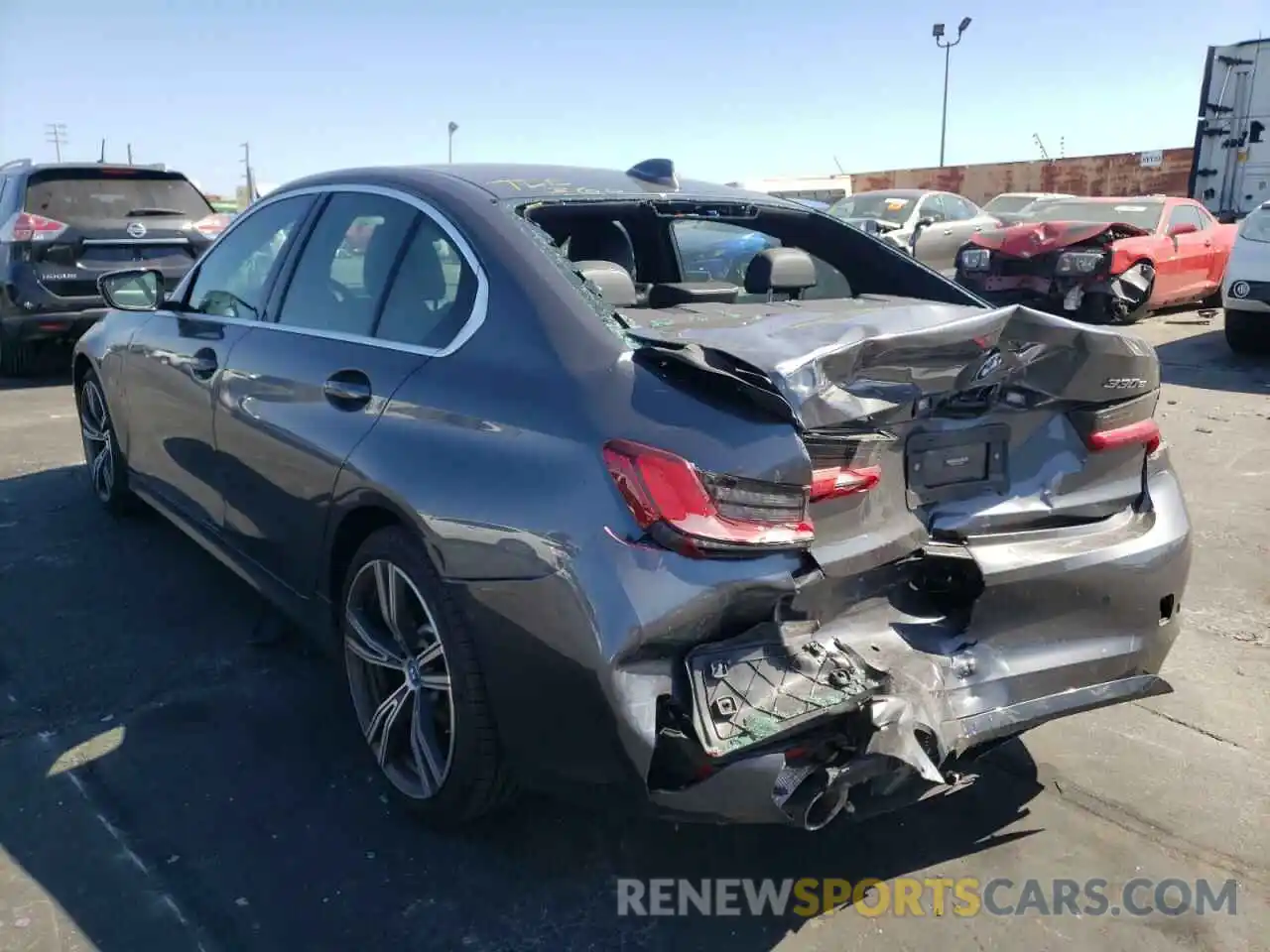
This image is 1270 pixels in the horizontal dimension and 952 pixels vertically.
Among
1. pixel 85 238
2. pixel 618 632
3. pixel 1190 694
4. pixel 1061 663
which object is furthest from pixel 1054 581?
pixel 85 238

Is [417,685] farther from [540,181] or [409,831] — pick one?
[540,181]

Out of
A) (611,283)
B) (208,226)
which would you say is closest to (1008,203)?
(208,226)

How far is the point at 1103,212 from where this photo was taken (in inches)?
486

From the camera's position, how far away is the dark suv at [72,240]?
8.54 meters

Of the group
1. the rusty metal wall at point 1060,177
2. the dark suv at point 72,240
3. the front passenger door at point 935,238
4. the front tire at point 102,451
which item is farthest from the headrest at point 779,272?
the rusty metal wall at point 1060,177

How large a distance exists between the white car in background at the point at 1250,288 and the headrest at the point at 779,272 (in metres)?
7.52

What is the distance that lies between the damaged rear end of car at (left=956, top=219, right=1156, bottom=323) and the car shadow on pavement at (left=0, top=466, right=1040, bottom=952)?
8.95m

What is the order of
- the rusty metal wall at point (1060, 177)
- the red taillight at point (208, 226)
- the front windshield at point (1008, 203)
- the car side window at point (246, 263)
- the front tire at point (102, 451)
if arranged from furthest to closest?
the rusty metal wall at point (1060, 177), the front windshield at point (1008, 203), the red taillight at point (208, 226), the front tire at point (102, 451), the car side window at point (246, 263)

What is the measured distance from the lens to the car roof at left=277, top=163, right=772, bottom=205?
3.03 metres

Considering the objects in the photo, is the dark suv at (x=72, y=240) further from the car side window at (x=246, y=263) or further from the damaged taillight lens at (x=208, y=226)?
the car side window at (x=246, y=263)

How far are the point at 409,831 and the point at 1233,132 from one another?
54.0ft

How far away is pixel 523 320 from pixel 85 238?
762cm

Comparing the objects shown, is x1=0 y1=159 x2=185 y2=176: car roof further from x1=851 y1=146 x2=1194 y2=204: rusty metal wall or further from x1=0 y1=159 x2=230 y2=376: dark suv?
x1=851 y1=146 x2=1194 y2=204: rusty metal wall

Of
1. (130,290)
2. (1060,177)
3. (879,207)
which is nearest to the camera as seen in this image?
(130,290)
